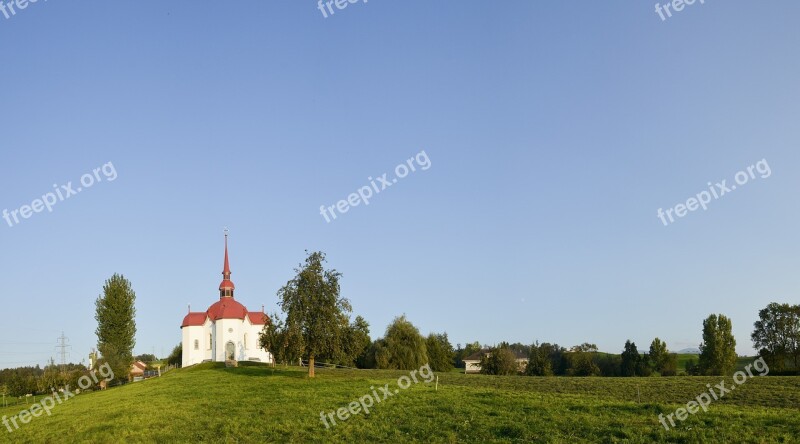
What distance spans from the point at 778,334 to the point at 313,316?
61.7 m

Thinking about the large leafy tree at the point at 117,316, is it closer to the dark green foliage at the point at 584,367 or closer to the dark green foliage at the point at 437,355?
the dark green foliage at the point at 437,355

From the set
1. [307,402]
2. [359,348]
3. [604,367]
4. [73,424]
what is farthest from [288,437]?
[604,367]

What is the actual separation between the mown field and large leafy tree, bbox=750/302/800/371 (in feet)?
142

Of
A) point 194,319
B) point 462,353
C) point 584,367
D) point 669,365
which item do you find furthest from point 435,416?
point 462,353

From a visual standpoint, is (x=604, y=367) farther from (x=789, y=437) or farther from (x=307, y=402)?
(x=789, y=437)

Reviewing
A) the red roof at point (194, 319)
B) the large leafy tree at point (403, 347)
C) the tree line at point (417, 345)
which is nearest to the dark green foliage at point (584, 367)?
the tree line at point (417, 345)

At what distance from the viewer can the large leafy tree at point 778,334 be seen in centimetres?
7725

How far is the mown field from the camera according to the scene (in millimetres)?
21172

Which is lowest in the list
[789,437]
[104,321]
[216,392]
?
[789,437]

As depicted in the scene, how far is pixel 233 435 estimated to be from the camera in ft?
79.6

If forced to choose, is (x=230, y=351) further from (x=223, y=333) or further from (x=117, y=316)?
(x=117, y=316)

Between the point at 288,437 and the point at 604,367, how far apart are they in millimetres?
82695

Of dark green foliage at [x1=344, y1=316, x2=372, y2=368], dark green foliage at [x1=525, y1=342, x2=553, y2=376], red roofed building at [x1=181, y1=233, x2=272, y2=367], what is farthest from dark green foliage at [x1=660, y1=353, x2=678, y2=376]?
dark green foliage at [x1=344, y1=316, x2=372, y2=368]

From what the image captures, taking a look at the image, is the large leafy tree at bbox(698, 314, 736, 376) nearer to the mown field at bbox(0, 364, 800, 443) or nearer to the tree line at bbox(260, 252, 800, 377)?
the tree line at bbox(260, 252, 800, 377)
